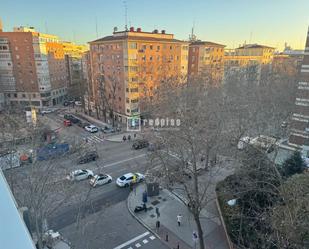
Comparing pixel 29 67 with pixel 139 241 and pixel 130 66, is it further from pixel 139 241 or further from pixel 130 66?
pixel 139 241

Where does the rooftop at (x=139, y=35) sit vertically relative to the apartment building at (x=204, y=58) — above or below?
above

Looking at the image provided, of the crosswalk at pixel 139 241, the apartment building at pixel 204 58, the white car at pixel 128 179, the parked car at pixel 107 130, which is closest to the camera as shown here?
the crosswalk at pixel 139 241

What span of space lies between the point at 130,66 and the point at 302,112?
23.3 meters

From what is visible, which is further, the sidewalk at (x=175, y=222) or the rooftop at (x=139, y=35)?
the rooftop at (x=139, y=35)

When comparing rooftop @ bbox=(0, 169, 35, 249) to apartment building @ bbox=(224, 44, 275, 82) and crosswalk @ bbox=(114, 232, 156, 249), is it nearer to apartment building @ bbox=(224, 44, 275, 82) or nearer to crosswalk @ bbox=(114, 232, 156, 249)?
crosswalk @ bbox=(114, 232, 156, 249)

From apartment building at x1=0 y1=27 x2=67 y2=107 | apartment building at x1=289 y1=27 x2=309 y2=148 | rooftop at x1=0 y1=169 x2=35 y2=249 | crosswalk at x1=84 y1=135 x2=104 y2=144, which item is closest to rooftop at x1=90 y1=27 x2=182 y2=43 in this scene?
crosswalk at x1=84 y1=135 x2=104 y2=144

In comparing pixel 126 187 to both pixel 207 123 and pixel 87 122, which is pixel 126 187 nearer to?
pixel 207 123

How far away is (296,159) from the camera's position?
14.1 metres

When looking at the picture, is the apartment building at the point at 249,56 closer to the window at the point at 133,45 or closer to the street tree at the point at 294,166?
the window at the point at 133,45

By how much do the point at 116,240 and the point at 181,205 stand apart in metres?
5.40

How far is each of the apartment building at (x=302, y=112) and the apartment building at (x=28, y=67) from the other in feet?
150

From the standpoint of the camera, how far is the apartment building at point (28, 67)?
144 ft

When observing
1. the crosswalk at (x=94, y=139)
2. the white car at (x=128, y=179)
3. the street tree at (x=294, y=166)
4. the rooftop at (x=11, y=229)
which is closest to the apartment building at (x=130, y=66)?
the crosswalk at (x=94, y=139)

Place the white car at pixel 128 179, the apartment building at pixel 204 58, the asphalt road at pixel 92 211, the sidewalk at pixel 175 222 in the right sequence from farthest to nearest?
1. the apartment building at pixel 204 58
2. the white car at pixel 128 179
3. the sidewalk at pixel 175 222
4. the asphalt road at pixel 92 211
